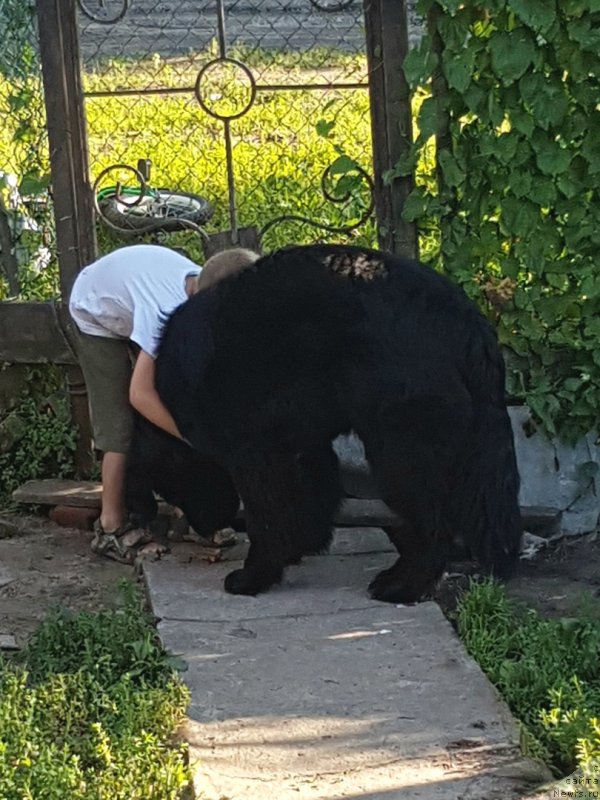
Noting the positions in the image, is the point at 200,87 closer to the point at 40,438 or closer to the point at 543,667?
the point at 40,438

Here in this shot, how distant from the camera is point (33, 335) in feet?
18.7

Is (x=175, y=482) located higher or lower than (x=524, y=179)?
lower

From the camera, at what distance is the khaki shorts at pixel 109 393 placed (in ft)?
16.8

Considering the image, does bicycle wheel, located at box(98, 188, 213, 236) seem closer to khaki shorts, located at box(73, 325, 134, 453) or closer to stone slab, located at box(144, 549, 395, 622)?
khaki shorts, located at box(73, 325, 134, 453)

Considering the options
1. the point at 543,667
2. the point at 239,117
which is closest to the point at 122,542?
the point at 239,117

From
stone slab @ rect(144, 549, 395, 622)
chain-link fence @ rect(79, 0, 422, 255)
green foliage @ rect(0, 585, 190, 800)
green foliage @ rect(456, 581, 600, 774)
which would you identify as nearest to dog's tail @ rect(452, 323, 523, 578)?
green foliage @ rect(456, 581, 600, 774)

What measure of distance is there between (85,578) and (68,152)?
6.21ft

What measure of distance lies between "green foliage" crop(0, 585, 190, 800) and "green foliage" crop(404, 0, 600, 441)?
6.61 ft

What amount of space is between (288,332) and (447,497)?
815mm

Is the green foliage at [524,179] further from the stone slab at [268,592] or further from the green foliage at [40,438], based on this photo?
the green foliage at [40,438]

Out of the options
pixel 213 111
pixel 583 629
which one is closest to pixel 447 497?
pixel 583 629

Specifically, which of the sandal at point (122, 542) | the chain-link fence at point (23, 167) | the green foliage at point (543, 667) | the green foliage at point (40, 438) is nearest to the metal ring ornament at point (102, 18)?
the chain-link fence at point (23, 167)

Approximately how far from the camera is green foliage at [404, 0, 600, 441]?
4750 mm

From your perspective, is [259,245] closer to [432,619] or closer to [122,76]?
[122,76]
